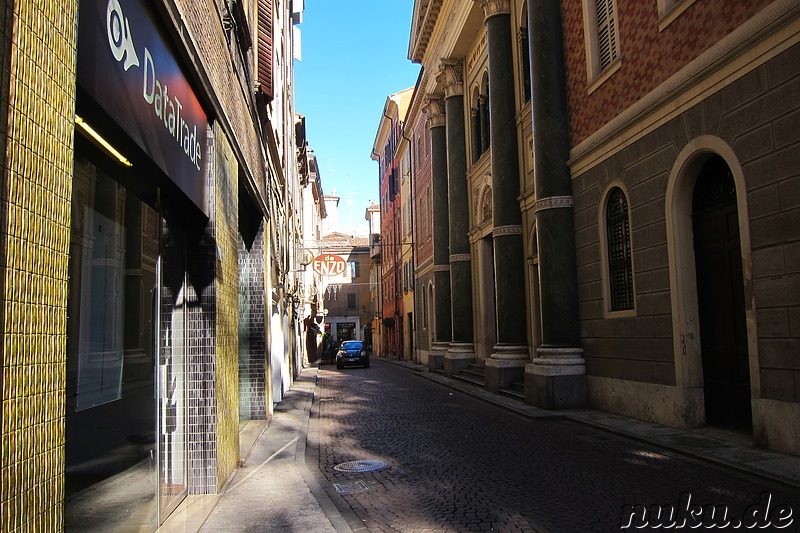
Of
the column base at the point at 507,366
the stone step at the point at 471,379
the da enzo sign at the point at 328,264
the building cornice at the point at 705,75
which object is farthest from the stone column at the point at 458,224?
the building cornice at the point at 705,75

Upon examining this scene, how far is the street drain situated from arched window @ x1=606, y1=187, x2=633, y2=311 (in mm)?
6490

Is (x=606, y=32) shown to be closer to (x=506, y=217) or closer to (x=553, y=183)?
(x=553, y=183)

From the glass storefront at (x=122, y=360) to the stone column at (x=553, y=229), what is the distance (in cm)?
867

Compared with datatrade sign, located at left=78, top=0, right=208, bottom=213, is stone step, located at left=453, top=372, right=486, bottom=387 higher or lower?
lower

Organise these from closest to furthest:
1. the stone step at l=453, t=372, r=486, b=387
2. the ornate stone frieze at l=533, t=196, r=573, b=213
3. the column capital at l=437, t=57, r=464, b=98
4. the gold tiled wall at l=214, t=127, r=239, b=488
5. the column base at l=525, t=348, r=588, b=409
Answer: the gold tiled wall at l=214, t=127, r=239, b=488, the column base at l=525, t=348, r=588, b=409, the ornate stone frieze at l=533, t=196, r=573, b=213, the stone step at l=453, t=372, r=486, b=387, the column capital at l=437, t=57, r=464, b=98

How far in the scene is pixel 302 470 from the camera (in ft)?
24.8

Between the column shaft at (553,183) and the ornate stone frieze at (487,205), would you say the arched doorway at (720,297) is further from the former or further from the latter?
the ornate stone frieze at (487,205)

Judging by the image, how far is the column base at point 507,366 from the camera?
654 inches

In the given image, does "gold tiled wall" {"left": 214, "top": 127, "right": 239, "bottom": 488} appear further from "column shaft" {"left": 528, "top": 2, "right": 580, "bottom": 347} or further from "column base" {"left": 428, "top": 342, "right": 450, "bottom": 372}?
"column base" {"left": 428, "top": 342, "right": 450, "bottom": 372}

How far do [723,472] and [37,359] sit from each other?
686 centimetres

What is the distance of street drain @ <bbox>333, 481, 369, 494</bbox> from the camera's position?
6.70 meters

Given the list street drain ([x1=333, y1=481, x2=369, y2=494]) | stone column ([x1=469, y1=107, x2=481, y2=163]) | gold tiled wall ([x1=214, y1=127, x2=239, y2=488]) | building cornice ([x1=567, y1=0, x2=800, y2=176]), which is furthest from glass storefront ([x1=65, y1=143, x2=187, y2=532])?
stone column ([x1=469, y1=107, x2=481, y2=163])

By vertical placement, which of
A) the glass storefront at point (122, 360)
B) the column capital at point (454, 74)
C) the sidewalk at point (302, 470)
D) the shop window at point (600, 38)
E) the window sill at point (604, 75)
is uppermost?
the column capital at point (454, 74)

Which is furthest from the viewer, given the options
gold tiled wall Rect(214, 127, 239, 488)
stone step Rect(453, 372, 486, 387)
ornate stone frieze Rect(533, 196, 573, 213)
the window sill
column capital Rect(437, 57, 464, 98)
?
column capital Rect(437, 57, 464, 98)
